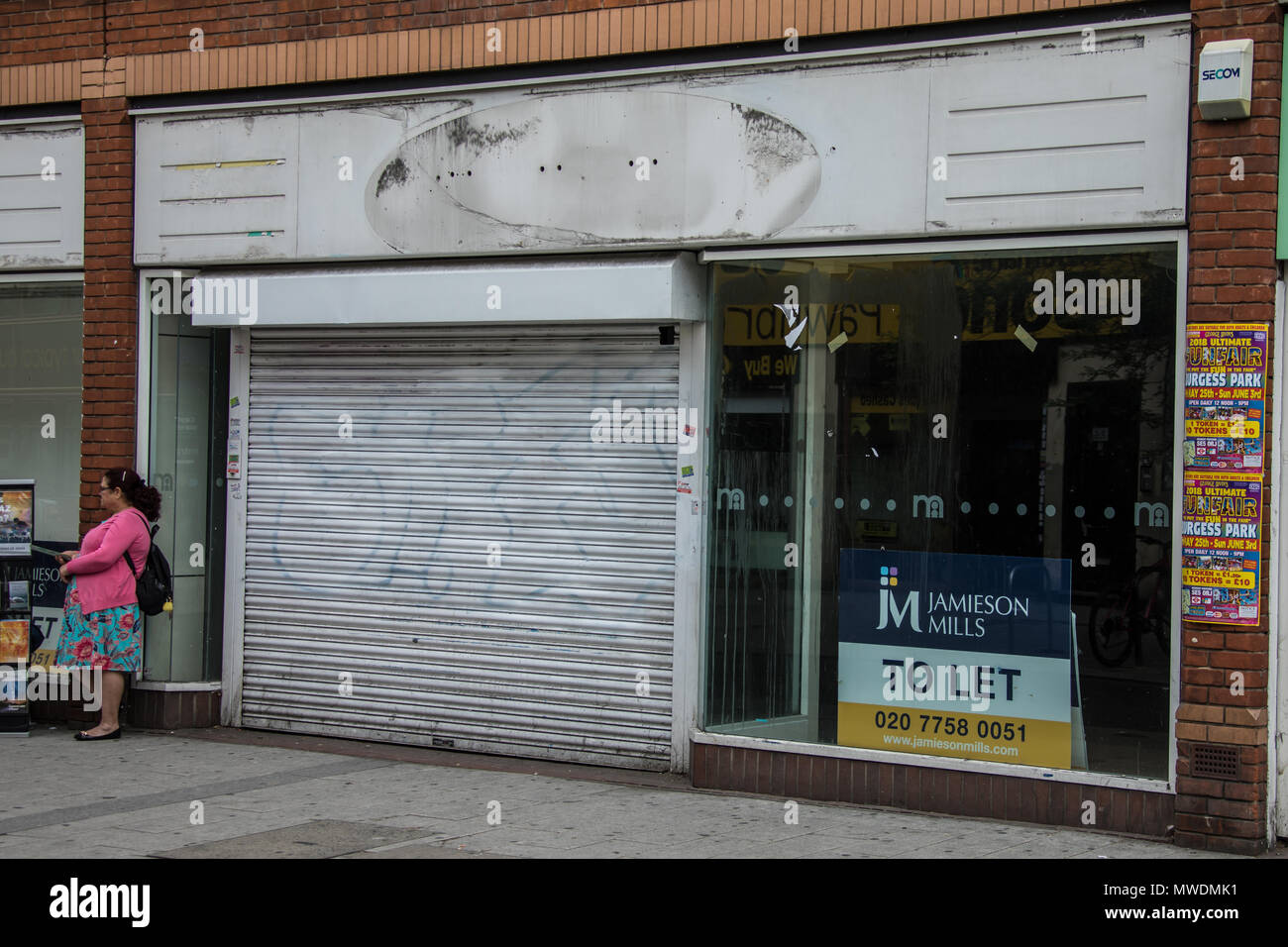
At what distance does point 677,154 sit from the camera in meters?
8.91

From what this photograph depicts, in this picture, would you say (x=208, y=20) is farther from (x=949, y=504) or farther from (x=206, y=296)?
(x=949, y=504)

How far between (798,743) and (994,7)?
4.39m

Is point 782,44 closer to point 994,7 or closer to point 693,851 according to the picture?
point 994,7

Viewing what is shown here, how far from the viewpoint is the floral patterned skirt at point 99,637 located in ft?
33.3

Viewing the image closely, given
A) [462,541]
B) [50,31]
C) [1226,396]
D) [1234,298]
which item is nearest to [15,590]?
[462,541]

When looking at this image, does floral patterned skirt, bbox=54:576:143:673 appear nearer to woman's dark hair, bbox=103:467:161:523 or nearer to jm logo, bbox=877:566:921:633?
woman's dark hair, bbox=103:467:161:523

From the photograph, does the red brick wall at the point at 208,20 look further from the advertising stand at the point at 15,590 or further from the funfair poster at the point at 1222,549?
the funfair poster at the point at 1222,549

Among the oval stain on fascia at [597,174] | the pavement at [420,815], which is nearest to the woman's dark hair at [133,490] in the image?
the pavement at [420,815]

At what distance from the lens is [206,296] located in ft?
34.7

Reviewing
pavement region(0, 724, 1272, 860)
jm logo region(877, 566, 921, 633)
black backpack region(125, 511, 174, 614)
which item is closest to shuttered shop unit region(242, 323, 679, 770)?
pavement region(0, 724, 1272, 860)

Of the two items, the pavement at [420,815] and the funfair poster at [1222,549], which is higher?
the funfair poster at [1222,549]

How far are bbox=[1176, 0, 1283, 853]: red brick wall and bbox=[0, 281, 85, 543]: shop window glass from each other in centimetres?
816

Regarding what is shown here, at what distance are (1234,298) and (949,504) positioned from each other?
189 centimetres

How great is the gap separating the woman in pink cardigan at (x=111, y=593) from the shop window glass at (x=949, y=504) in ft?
13.8
